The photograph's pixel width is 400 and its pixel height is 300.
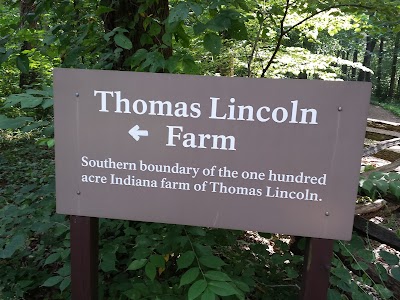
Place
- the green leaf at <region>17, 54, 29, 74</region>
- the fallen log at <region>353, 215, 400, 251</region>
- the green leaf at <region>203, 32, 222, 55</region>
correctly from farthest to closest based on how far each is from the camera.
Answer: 1. the fallen log at <region>353, 215, 400, 251</region>
2. the green leaf at <region>17, 54, 29, 74</region>
3. the green leaf at <region>203, 32, 222, 55</region>

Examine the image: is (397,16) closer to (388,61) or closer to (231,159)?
(231,159)

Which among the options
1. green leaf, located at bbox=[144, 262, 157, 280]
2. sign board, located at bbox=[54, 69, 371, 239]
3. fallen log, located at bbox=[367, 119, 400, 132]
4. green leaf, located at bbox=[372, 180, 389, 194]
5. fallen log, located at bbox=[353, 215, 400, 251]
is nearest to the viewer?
sign board, located at bbox=[54, 69, 371, 239]

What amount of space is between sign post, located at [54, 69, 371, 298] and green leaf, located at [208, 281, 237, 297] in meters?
0.23

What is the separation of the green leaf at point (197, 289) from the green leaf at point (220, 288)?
0.08 ft

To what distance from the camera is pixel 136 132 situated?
1.44 meters

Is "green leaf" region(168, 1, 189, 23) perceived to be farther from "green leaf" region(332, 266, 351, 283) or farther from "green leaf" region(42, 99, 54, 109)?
"green leaf" region(332, 266, 351, 283)

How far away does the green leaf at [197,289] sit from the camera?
1.37m

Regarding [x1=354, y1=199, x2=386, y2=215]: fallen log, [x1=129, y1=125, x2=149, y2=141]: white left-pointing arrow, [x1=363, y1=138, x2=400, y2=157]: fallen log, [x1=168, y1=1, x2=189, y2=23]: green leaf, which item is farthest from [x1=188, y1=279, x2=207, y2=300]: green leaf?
[x1=363, y1=138, x2=400, y2=157]: fallen log

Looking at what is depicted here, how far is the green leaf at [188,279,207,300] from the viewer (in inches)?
54.1

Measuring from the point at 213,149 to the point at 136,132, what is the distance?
1.04ft

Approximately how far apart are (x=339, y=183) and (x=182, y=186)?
609 mm

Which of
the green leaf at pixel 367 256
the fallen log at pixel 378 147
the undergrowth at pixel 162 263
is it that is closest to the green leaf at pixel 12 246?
the undergrowth at pixel 162 263

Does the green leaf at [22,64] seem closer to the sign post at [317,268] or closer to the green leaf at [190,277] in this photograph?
the green leaf at [190,277]

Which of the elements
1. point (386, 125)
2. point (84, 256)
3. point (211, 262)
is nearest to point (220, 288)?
point (211, 262)
